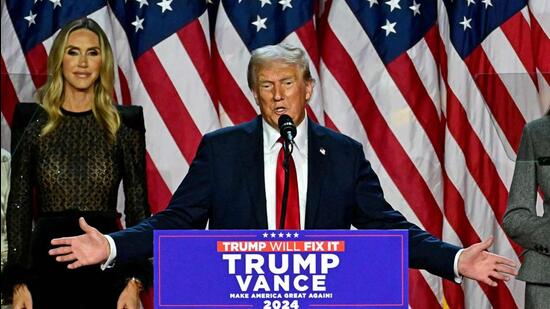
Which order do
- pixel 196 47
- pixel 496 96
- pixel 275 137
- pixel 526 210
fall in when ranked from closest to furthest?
pixel 275 137
pixel 526 210
pixel 496 96
pixel 196 47

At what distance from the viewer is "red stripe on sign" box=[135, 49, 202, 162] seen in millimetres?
4449

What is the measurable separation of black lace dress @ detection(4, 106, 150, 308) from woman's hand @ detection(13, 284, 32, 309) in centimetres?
2

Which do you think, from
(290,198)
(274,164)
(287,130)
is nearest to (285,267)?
(287,130)

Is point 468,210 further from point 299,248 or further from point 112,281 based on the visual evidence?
point 299,248

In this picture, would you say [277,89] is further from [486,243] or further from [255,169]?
[486,243]

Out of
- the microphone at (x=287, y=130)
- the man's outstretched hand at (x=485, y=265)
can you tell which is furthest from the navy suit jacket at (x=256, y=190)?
the microphone at (x=287, y=130)

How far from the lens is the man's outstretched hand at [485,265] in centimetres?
248

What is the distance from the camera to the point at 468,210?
4488 millimetres

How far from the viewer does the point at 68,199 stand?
3430 millimetres

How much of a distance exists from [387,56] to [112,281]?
5.96ft

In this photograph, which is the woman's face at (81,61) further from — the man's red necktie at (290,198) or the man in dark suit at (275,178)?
the man's red necktie at (290,198)

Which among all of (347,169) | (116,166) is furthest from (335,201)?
(116,166)

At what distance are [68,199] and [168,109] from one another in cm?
111

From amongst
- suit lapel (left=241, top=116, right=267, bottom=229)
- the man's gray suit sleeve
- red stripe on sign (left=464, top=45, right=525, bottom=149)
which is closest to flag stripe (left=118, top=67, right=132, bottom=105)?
red stripe on sign (left=464, top=45, right=525, bottom=149)
